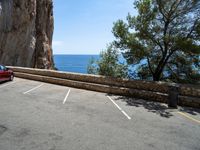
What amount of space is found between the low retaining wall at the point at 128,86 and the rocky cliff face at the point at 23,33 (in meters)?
21.4

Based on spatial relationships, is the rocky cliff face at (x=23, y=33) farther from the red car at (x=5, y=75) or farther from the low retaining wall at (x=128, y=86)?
the low retaining wall at (x=128, y=86)

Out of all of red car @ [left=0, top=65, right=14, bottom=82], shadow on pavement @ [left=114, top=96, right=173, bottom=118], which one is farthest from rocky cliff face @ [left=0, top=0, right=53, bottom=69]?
shadow on pavement @ [left=114, top=96, right=173, bottom=118]

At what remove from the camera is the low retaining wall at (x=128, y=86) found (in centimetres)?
1074

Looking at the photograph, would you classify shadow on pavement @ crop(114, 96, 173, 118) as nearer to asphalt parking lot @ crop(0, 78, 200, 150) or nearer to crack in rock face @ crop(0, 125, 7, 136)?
asphalt parking lot @ crop(0, 78, 200, 150)

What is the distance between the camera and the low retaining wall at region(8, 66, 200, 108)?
10.7m

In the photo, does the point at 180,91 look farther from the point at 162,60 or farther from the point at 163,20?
the point at 163,20

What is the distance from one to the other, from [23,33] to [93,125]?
33.6 metres

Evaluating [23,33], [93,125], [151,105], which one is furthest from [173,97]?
[23,33]

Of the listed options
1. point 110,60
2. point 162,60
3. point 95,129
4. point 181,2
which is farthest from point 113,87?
point 110,60

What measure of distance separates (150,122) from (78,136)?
3215 millimetres

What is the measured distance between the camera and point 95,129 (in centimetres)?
661

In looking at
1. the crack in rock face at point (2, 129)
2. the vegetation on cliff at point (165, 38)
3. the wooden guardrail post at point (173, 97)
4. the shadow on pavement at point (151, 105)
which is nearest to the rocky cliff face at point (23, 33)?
the vegetation on cliff at point (165, 38)

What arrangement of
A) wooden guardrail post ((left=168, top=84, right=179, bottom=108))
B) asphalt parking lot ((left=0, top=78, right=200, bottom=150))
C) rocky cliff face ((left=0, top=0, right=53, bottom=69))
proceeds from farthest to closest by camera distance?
rocky cliff face ((left=0, top=0, right=53, bottom=69))
wooden guardrail post ((left=168, top=84, right=179, bottom=108))
asphalt parking lot ((left=0, top=78, right=200, bottom=150))

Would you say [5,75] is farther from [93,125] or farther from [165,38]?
[165,38]
